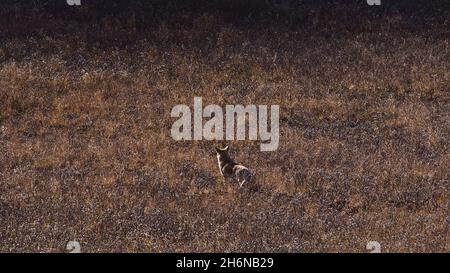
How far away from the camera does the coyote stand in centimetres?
1288

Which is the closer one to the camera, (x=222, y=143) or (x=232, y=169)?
(x=232, y=169)

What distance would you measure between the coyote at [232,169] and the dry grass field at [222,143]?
294 mm

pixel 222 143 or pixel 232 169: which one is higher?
pixel 232 169

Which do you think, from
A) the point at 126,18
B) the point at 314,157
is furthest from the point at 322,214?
the point at 126,18

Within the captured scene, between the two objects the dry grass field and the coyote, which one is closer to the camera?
the dry grass field

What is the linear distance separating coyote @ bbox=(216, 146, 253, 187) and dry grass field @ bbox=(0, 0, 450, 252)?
29cm

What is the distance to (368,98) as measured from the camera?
63.3ft

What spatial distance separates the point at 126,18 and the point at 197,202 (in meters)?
15.1

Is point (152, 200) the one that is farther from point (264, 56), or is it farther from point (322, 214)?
point (264, 56)

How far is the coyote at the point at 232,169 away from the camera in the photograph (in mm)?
12875

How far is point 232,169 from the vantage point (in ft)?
43.5

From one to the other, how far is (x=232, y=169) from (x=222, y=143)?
263 cm
